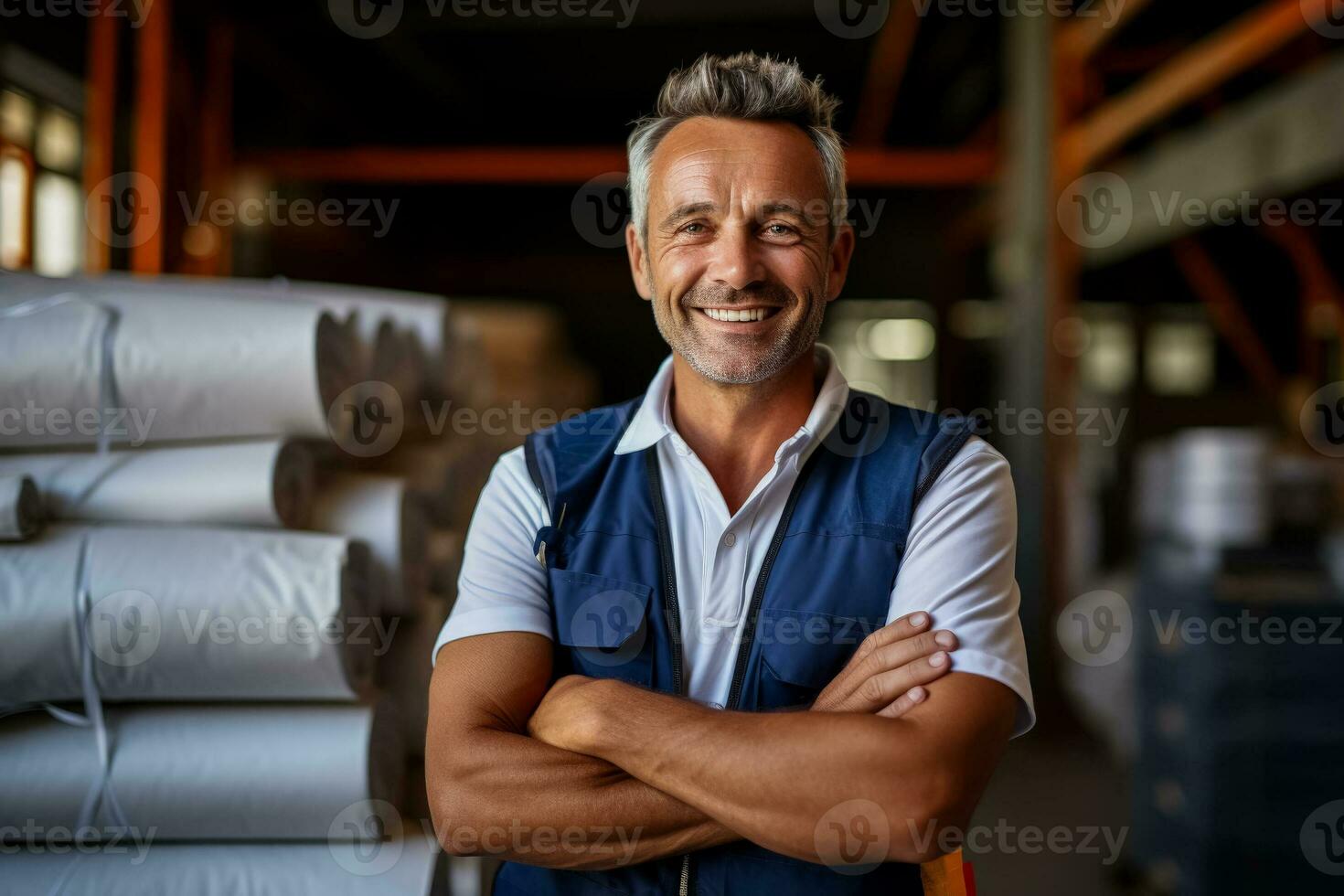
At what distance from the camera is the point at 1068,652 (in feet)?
17.3

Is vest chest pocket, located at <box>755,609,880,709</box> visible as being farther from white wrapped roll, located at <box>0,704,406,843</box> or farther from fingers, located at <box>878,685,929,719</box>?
white wrapped roll, located at <box>0,704,406,843</box>

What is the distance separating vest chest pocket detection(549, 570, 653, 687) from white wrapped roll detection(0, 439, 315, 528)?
0.51m

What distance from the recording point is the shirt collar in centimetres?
157

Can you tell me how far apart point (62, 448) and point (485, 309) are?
7093mm

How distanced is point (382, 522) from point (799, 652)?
30.4 inches
